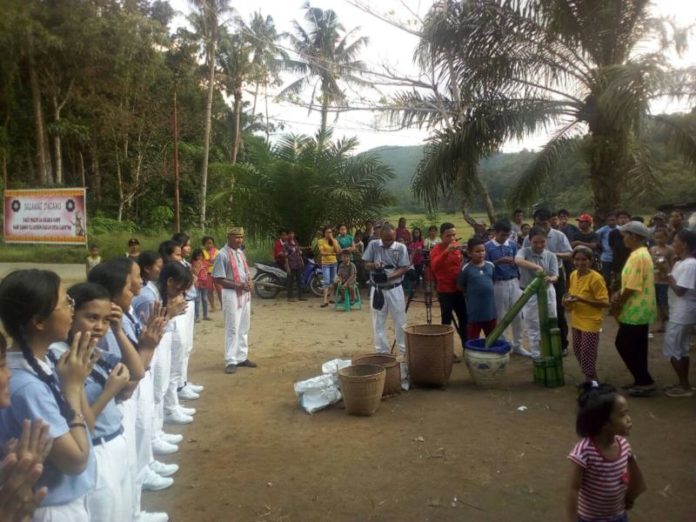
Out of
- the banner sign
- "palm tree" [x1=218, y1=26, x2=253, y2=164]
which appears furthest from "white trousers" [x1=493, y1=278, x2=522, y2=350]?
"palm tree" [x1=218, y1=26, x2=253, y2=164]

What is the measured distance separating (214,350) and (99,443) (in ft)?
17.4

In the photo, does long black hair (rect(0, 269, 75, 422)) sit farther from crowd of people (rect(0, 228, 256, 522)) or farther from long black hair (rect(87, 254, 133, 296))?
long black hair (rect(87, 254, 133, 296))

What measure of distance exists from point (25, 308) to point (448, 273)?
506 cm

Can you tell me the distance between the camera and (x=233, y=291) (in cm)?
639

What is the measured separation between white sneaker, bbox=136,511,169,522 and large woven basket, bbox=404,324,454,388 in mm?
2919

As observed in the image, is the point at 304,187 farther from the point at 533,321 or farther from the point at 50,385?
the point at 50,385

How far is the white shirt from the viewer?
4695 millimetres

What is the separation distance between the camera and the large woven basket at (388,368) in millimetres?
5379

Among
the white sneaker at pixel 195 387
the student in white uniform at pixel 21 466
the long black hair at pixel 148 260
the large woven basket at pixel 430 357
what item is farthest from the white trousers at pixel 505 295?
the student in white uniform at pixel 21 466

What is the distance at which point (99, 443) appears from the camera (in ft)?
7.86

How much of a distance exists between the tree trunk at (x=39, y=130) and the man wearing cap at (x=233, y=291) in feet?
56.5

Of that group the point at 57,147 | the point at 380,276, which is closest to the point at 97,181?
the point at 57,147

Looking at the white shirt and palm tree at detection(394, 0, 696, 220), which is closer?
the white shirt

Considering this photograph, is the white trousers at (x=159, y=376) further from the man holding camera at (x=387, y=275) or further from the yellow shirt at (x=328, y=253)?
the yellow shirt at (x=328, y=253)
